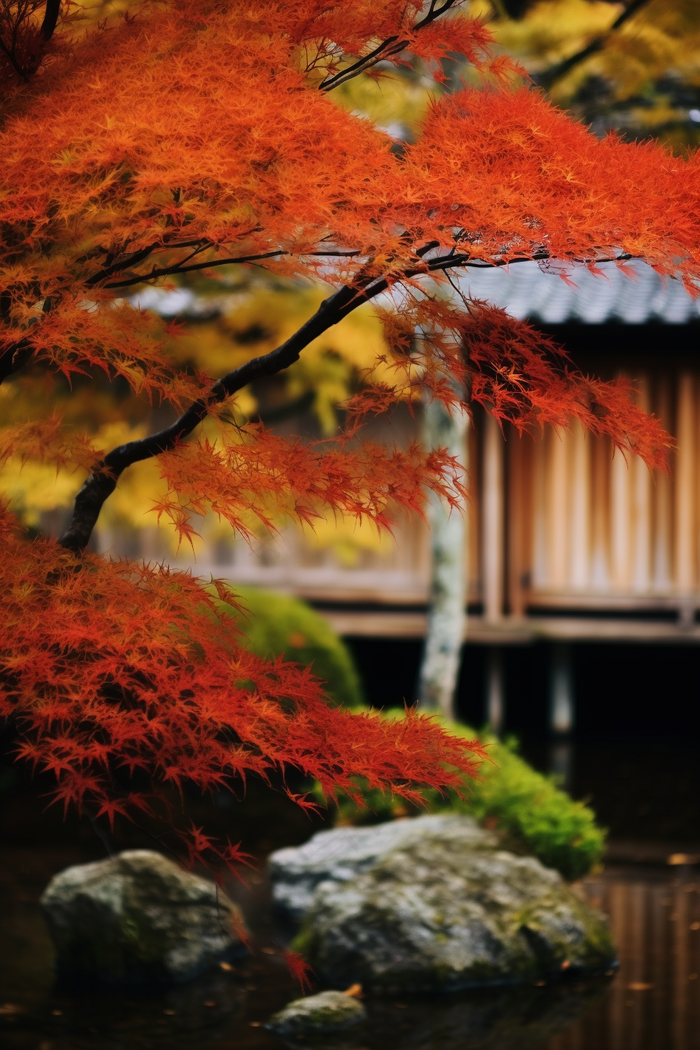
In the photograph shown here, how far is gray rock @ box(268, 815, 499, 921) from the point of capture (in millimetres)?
6180

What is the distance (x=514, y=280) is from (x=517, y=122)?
772cm

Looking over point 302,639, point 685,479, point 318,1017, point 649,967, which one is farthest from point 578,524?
point 318,1017

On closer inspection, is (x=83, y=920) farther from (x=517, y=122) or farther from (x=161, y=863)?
(x=517, y=122)

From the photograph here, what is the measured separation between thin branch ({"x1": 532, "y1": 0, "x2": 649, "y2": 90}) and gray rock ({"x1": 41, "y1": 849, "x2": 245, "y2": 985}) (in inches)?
256

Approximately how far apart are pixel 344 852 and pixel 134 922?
4.35ft

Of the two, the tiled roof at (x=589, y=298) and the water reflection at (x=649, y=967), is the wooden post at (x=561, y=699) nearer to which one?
the tiled roof at (x=589, y=298)

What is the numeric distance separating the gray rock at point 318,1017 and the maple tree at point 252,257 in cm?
210

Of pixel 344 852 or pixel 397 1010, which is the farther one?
pixel 344 852

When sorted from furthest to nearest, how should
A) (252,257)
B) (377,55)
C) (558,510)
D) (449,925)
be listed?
1. (558,510)
2. (449,925)
3. (377,55)
4. (252,257)

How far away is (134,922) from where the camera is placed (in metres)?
5.77

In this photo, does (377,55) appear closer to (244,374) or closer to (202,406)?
(244,374)

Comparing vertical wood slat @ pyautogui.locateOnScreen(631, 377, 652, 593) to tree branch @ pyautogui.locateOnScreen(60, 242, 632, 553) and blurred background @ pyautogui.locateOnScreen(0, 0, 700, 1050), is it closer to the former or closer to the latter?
blurred background @ pyautogui.locateOnScreen(0, 0, 700, 1050)

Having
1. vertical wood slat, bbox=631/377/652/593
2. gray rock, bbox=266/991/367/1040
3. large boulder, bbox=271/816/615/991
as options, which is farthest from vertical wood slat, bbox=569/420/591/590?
gray rock, bbox=266/991/367/1040

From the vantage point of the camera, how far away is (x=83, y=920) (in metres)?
5.82
